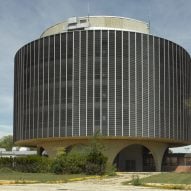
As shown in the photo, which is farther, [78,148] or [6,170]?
[78,148]

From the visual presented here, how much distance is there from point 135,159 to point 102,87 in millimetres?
23611

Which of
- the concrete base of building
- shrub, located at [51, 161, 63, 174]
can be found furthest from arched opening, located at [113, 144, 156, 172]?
shrub, located at [51, 161, 63, 174]

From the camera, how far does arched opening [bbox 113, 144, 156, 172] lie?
8700 cm

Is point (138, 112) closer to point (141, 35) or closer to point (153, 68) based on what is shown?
point (153, 68)

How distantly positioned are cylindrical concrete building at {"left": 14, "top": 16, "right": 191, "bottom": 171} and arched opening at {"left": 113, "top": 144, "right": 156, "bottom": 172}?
11655 mm

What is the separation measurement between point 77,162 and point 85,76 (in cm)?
2437

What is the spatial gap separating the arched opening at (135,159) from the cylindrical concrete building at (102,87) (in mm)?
11655

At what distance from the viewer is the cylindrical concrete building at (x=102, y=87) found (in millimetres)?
69375

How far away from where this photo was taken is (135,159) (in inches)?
3474

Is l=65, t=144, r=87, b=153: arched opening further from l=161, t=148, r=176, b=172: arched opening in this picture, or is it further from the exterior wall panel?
l=161, t=148, r=176, b=172: arched opening

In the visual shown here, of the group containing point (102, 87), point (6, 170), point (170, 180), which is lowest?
point (170, 180)

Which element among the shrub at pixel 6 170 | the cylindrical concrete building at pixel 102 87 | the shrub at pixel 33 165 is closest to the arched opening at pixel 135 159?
the cylindrical concrete building at pixel 102 87

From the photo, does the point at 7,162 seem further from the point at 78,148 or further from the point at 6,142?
the point at 6,142

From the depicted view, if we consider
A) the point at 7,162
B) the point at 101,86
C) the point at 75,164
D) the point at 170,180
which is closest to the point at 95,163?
the point at 75,164
